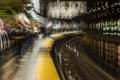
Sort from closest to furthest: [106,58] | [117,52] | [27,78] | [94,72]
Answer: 1. [27,78]
2. [117,52]
3. [94,72]
4. [106,58]

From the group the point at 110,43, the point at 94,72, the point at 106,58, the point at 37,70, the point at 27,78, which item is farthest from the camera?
the point at 106,58

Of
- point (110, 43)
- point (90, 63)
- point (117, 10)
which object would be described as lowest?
point (90, 63)

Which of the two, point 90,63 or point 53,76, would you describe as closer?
point 53,76

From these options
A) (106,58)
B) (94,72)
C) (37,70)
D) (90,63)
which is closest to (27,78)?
(37,70)

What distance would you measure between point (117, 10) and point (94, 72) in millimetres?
4585

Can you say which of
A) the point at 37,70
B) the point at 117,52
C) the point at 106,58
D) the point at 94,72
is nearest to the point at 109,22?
the point at 106,58

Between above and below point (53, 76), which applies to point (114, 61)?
below

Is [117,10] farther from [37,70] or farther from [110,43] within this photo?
[37,70]

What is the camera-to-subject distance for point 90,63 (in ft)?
110

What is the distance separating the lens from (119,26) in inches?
1059

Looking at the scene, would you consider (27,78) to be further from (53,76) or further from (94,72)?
(94,72)

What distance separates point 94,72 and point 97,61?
641 cm

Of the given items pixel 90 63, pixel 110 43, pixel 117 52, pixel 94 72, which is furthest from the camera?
pixel 90 63

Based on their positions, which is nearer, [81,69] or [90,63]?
[81,69]
